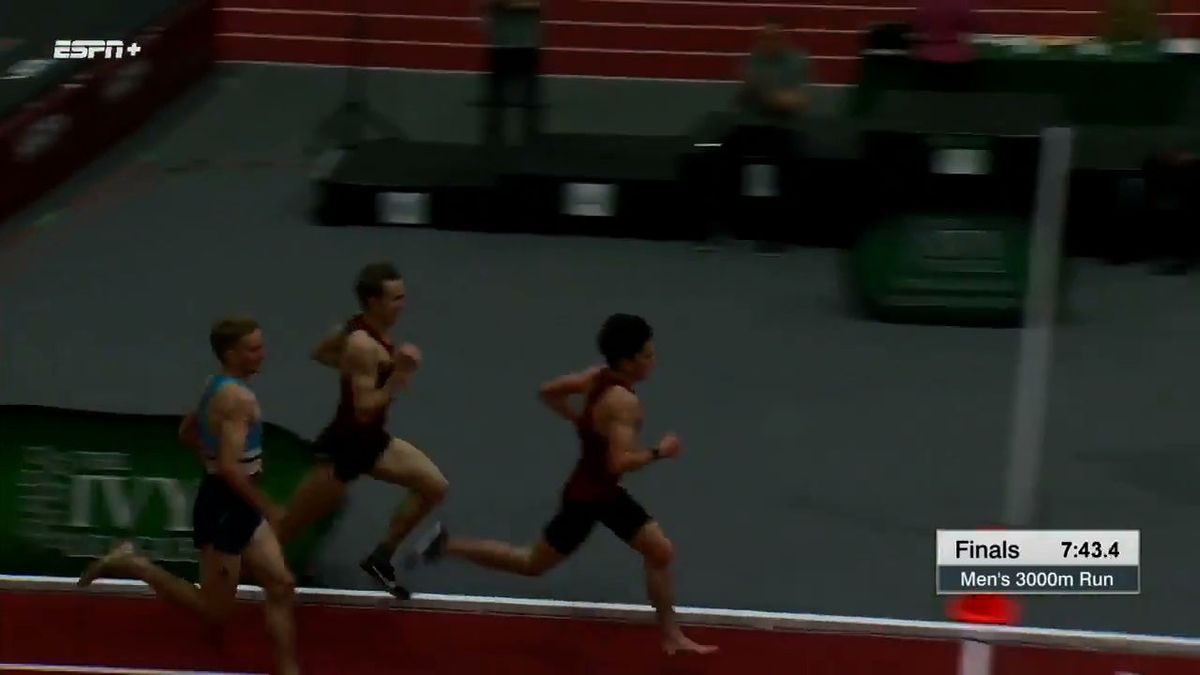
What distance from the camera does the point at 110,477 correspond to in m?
9.24

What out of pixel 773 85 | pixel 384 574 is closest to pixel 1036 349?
pixel 773 85

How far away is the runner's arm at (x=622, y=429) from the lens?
27.7 ft

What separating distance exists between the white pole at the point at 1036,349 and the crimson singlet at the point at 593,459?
2.86m

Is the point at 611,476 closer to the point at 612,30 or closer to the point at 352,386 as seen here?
the point at 352,386

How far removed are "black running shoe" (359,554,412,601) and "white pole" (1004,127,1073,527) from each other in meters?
3.37

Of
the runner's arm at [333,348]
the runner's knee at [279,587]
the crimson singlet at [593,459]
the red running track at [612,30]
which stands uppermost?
the red running track at [612,30]

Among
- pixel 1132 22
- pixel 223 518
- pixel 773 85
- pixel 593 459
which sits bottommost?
pixel 223 518

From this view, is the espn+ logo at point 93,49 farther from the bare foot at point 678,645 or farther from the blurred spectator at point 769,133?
the bare foot at point 678,645

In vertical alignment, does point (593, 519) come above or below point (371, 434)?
below

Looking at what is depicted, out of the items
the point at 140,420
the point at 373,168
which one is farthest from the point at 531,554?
the point at 373,168

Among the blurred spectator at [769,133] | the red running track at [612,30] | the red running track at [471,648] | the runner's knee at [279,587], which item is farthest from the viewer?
the red running track at [612,30]

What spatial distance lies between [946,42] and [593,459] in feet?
26.7

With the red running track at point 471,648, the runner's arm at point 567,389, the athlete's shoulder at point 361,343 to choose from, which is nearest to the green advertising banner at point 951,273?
the red running track at point 471,648

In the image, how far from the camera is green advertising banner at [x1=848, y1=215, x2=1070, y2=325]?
1344 cm
